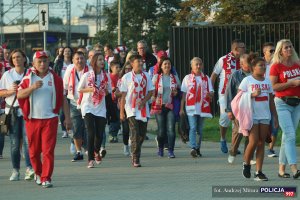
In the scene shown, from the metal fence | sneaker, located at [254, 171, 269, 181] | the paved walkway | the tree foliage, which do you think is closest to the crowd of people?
sneaker, located at [254, 171, 269, 181]

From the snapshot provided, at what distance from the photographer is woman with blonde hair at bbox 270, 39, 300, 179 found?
1220 cm

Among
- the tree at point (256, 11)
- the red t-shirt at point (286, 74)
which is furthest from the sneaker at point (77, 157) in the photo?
the tree at point (256, 11)

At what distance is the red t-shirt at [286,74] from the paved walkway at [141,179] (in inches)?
46.5

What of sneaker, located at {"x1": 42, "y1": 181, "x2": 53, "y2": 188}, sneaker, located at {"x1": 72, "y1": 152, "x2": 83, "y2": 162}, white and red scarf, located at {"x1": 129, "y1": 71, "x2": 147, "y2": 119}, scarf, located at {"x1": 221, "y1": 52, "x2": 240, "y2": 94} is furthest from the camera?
scarf, located at {"x1": 221, "y1": 52, "x2": 240, "y2": 94}

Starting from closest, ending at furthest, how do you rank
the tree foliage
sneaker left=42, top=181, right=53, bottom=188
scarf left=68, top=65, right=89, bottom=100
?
sneaker left=42, top=181, right=53, bottom=188
scarf left=68, top=65, right=89, bottom=100
the tree foliage

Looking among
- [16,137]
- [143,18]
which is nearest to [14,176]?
[16,137]

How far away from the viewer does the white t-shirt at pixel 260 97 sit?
12297 millimetres

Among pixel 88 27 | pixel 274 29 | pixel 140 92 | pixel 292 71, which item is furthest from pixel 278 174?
pixel 88 27

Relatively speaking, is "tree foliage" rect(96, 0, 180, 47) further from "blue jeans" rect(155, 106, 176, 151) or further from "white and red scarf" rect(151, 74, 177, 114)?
"blue jeans" rect(155, 106, 176, 151)

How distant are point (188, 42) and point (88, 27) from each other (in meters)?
85.5

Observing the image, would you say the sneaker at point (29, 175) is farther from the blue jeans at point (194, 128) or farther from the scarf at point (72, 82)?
the blue jeans at point (194, 128)

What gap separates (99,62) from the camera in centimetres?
1433

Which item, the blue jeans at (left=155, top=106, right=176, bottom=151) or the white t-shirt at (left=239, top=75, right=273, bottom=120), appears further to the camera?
the blue jeans at (left=155, top=106, right=176, bottom=151)

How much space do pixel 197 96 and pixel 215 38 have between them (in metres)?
8.27
